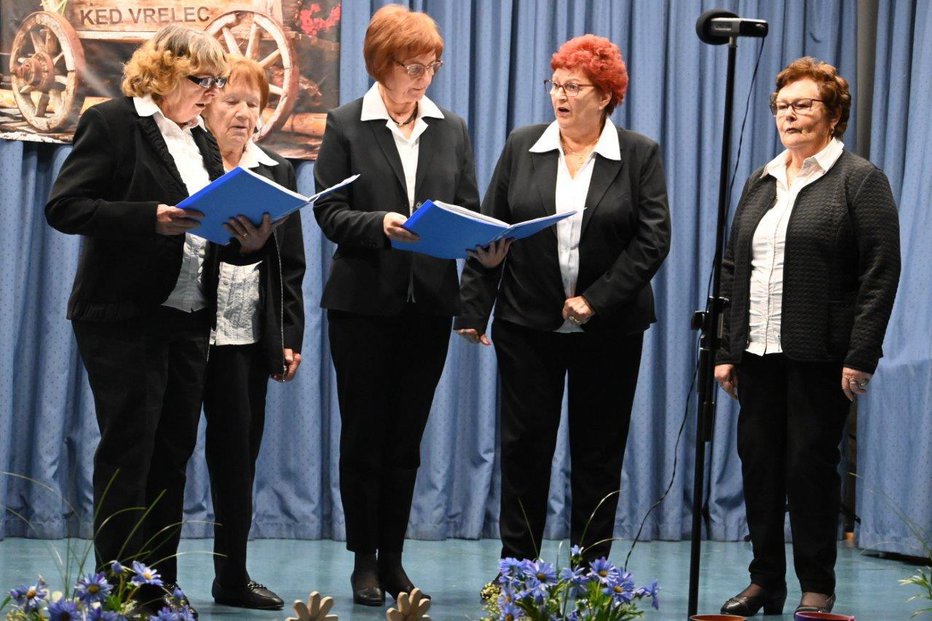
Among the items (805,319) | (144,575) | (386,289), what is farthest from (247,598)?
(805,319)

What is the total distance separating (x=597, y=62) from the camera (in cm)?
342

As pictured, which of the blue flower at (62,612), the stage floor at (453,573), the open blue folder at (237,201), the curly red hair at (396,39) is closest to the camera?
the blue flower at (62,612)

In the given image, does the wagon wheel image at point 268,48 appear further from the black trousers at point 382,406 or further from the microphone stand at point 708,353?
the microphone stand at point 708,353

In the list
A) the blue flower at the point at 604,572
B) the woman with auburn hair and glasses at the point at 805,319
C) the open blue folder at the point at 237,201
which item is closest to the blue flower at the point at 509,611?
the blue flower at the point at 604,572

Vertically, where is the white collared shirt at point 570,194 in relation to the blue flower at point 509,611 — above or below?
A: above

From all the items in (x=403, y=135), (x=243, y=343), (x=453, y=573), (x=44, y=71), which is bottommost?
(x=453, y=573)

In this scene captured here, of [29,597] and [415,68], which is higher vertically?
[415,68]

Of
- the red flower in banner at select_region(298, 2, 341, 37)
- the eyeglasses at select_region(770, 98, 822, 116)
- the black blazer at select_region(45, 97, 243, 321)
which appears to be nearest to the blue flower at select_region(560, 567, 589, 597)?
the black blazer at select_region(45, 97, 243, 321)

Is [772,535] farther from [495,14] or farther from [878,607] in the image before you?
[495,14]

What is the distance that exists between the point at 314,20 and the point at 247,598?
235 centimetres

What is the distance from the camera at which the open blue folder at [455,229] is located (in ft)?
9.75

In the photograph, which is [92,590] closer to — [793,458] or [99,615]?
[99,615]

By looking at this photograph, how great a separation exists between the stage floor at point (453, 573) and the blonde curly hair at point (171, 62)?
1.13 m

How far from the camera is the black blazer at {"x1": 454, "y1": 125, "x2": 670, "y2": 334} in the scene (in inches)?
133
